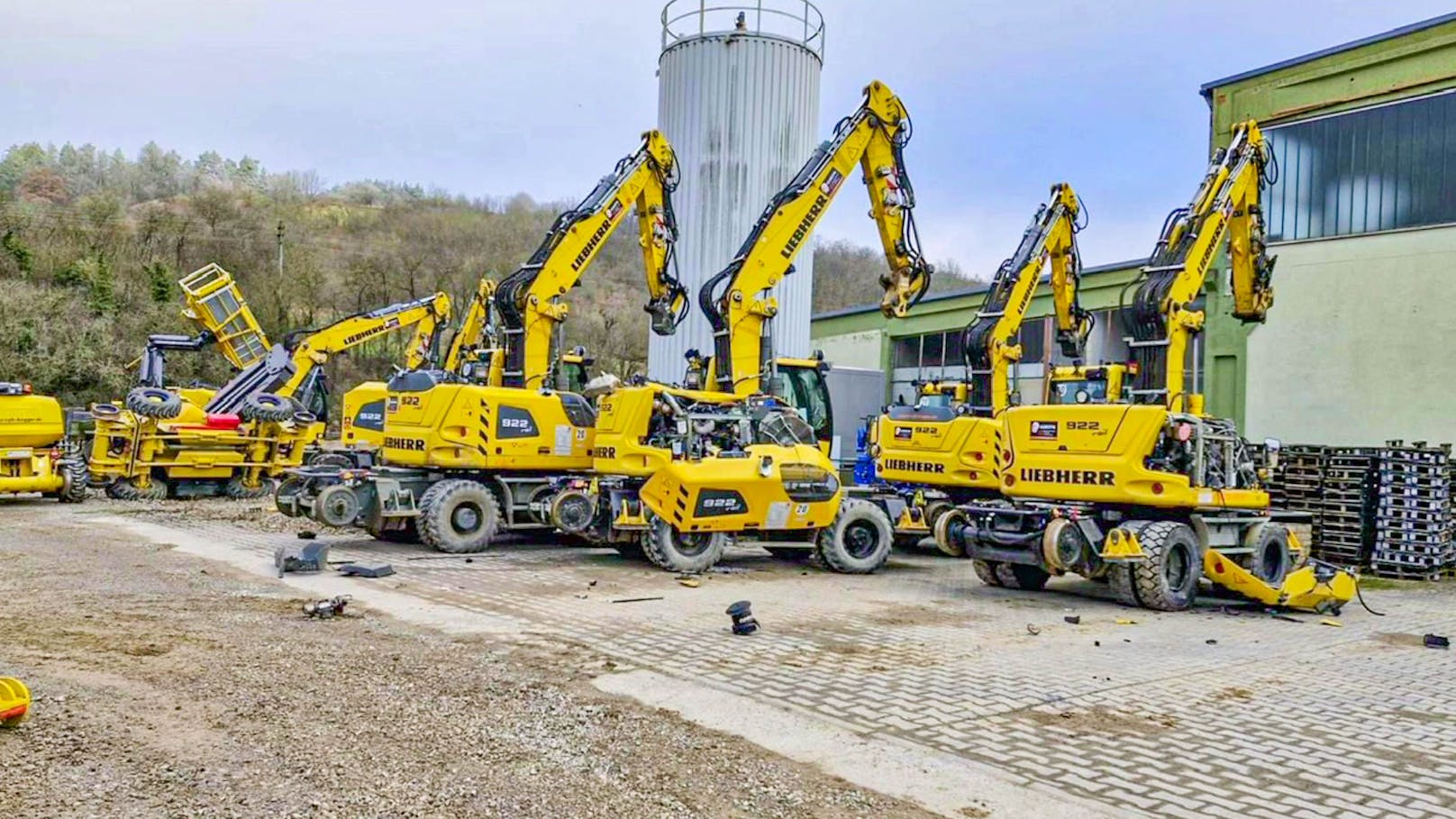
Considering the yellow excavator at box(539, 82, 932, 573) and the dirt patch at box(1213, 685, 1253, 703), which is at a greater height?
the yellow excavator at box(539, 82, 932, 573)

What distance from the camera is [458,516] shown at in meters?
13.7

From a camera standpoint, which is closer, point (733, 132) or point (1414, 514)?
point (1414, 514)

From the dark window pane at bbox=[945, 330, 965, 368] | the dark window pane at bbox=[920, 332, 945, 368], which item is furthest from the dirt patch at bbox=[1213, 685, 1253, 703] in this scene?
the dark window pane at bbox=[920, 332, 945, 368]

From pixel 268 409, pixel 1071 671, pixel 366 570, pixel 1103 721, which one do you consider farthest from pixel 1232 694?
pixel 268 409

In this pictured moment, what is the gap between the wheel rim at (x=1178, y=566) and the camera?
10.8 m

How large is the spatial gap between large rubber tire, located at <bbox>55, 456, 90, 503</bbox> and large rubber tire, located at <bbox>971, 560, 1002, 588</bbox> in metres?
15.6

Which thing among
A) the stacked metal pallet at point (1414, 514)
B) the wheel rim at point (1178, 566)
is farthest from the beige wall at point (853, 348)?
the wheel rim at point (1178, 566)

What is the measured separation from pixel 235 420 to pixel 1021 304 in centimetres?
1439

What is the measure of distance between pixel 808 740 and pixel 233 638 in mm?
4294

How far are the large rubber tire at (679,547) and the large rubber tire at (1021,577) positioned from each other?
10.0ft

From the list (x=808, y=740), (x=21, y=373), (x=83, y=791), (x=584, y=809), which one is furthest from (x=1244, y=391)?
(x=21, y=373)

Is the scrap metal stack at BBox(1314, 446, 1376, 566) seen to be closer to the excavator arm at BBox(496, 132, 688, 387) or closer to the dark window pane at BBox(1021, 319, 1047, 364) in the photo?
the excavator arm at BBox(496, 132, 688, 387)

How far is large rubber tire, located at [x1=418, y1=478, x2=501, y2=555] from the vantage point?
1348 cm

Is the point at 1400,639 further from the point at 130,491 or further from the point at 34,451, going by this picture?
the point at 34,451
